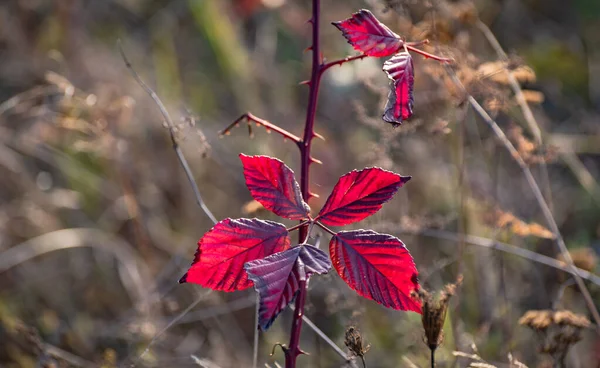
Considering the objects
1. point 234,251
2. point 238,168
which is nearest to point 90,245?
point 238,168

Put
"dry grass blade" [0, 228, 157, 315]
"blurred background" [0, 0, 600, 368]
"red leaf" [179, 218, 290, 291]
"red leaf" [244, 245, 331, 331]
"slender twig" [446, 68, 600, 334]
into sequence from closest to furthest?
"red leaf" [244, 245, 331, 331] < "red leaf" [179, 218, 290, 291] < "slender twig" [446, 68, 600, 334] < "blurred background" [0, 0, 600, 368] < "dry grass blade" [0, 228, 157, 315]

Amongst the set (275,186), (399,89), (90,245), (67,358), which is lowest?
(67,358)

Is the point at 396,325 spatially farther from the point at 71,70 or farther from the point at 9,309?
the point at 71,70

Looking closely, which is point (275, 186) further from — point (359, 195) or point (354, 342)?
point (354, 342)

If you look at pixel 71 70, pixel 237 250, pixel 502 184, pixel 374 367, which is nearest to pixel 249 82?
pixel 71 70

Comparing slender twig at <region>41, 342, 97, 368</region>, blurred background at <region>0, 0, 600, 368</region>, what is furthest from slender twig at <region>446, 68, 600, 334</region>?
slender twig at <region>41, 342, 97, 368</region>

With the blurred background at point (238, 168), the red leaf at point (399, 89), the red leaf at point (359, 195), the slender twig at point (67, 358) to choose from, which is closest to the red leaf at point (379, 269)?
the red leaf at point (359, 195)

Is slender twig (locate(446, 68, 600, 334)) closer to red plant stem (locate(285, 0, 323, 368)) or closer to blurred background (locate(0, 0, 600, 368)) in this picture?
blurred background (locate(0, 0, 600, 368))
